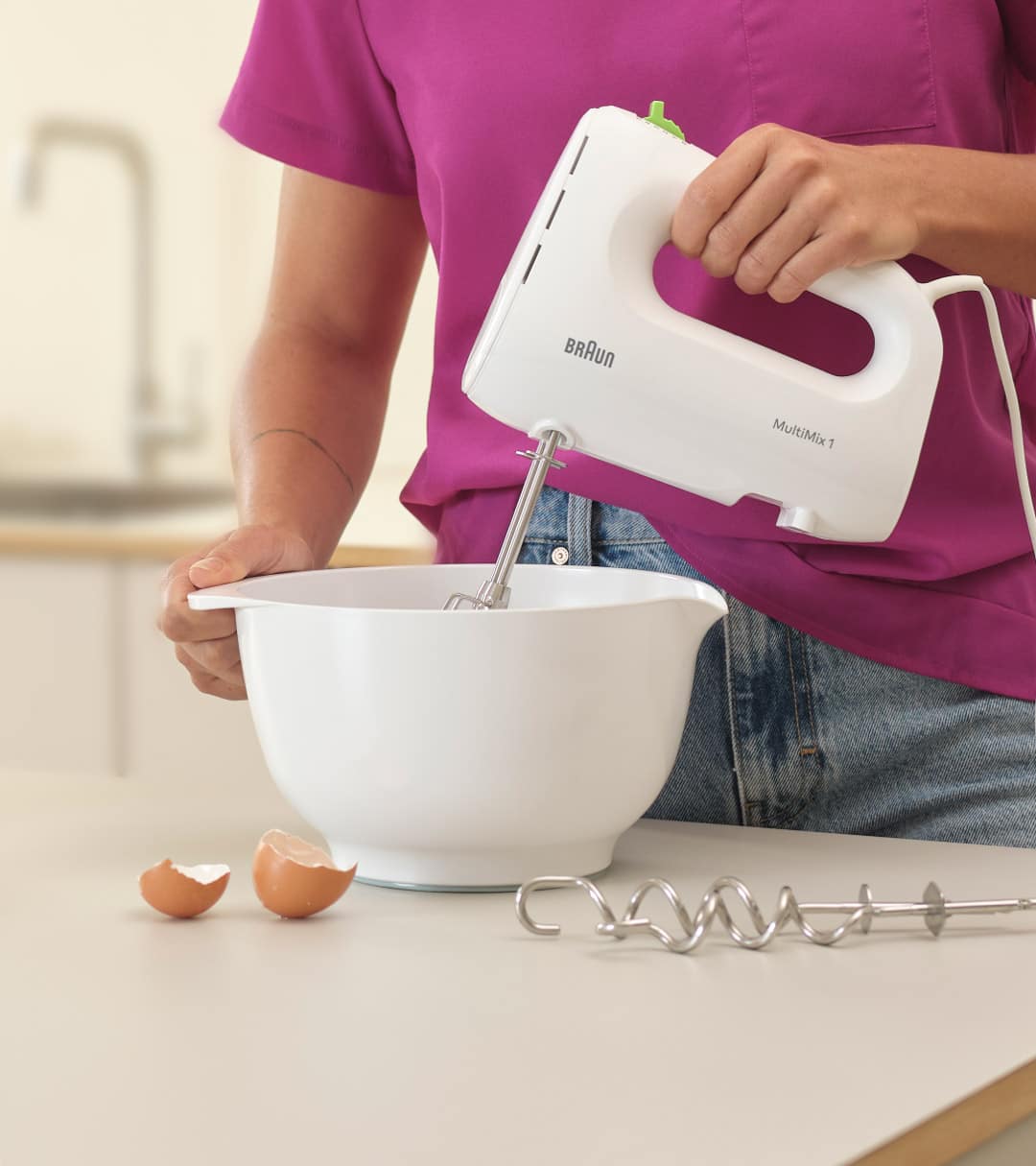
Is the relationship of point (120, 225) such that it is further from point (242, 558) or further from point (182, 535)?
point (242, 558)

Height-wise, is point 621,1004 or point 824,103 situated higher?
point 824,103

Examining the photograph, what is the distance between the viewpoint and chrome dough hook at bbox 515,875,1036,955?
633 mm

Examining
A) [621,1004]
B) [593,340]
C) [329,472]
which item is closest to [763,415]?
[593,340]

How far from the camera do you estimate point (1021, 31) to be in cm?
89

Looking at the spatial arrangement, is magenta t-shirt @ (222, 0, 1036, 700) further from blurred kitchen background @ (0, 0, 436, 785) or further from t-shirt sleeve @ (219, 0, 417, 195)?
blurred kitchen background @ (0, 0, 436, 785)

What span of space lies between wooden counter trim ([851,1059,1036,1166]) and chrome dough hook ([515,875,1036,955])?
0.14 meters

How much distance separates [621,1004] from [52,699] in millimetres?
2504

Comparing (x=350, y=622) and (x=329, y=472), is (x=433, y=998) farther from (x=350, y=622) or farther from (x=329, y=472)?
(x=329, y=472)

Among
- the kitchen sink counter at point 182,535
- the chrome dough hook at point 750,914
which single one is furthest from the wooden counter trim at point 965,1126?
the kitchen sink counter at point 182,535

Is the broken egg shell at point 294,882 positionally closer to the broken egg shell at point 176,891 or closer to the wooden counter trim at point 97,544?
the broken egg shell at point 176,891

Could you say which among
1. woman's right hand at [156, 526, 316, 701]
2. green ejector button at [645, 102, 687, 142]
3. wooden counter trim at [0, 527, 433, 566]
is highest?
green ejector button at [645, 102, 687, 142]

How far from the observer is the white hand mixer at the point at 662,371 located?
71 centimetres

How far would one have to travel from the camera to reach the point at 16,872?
Result: 0.76 meters

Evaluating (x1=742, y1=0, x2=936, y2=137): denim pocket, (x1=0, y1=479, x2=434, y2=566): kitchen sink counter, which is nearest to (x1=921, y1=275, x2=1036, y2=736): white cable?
(x1=742, y1=0, x2=936, y2=137): denim pocket
